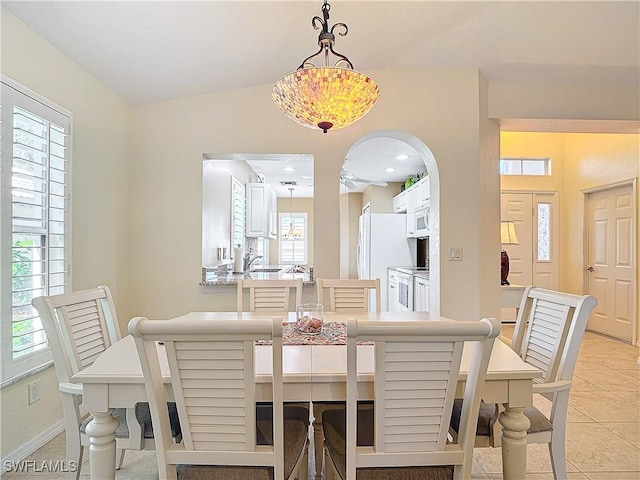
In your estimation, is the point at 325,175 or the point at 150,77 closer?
the point at 150,77

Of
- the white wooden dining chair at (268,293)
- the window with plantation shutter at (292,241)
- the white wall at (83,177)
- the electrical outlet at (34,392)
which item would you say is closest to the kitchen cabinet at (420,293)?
the white wooden dining chair at (268,293)

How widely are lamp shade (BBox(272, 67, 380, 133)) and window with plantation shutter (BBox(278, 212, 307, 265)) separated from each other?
7641 mm

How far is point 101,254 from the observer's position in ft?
9.37

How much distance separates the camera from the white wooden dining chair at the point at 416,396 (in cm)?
106

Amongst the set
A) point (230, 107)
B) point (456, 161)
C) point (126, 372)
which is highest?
point (230, 107)

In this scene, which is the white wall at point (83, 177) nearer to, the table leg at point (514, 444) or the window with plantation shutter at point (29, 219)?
the window with plantation shutter at point (29, 219)

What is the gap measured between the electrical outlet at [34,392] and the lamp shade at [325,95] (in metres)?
2.10

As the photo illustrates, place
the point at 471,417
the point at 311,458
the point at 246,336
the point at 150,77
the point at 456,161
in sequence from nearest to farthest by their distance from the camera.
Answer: the point at 246,336 < the point at 471,417 < the point at 311,458 < the point at 150,77 < the point at 456,161

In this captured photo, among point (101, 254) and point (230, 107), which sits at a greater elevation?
point (230, 107)

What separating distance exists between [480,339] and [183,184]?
113 inches

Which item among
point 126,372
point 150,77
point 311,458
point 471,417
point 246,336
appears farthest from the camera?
point 150,77

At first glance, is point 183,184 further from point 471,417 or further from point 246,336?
point 471,417

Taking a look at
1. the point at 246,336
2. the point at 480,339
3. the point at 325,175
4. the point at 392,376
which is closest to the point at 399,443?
the point at 392,376

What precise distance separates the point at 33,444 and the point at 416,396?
7.44 feet
